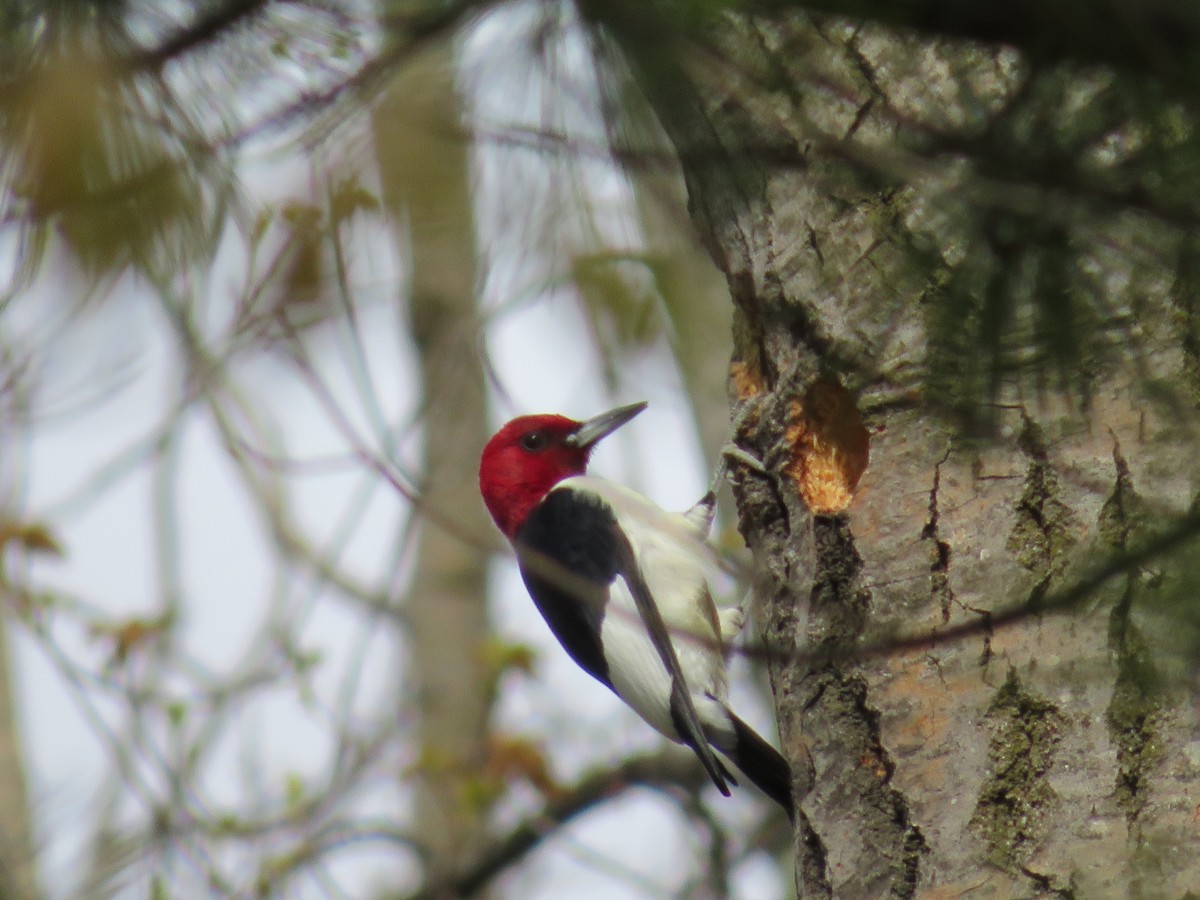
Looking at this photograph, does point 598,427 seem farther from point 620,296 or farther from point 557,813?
point 620,296

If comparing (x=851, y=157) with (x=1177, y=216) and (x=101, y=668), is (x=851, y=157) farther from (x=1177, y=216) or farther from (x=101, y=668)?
(x=101, y=668)

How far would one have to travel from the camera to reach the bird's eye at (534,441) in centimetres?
513

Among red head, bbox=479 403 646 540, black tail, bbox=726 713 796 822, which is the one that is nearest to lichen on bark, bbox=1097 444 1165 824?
black tail, bbox=726 713 796 822

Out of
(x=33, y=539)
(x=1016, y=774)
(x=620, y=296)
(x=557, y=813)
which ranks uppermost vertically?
(x=33, y=539)

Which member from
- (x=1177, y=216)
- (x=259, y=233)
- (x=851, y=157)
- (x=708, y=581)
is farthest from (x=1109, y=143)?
(x=708, y=581)

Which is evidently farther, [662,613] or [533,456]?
[533,456]

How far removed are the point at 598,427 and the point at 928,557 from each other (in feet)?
8.46

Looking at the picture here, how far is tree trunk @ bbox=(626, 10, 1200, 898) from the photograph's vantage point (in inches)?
60.7

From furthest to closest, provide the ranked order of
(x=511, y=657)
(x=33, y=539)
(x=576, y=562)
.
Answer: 1. (x=511, y=657)
2. (x=33, y=539)
3. (x=576, y=562)

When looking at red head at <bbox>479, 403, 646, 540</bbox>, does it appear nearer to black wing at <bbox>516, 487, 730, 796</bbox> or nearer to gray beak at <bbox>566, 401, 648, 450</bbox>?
gray beak at <bbox>566, 401, 648, 450</bbox>

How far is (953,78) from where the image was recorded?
133 centimetres

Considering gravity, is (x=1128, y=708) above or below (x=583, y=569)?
below

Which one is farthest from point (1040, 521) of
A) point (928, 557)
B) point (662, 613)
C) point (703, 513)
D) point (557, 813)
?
point (557, 813)

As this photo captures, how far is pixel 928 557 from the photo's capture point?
263 cm
